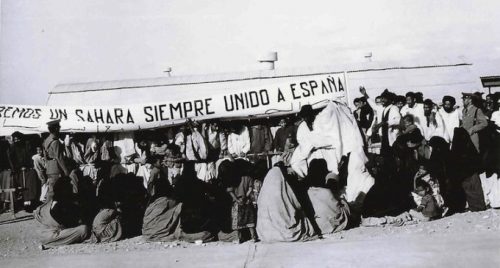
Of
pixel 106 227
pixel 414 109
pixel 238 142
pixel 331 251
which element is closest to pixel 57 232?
pixel 106 227

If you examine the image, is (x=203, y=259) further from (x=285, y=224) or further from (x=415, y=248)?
(x=415, y=248)

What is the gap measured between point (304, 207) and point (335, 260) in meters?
1.59

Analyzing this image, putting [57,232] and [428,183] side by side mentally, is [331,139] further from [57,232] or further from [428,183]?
[57,232]

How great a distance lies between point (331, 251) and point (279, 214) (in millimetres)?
941

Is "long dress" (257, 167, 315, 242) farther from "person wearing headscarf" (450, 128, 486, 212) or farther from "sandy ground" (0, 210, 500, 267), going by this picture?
"person wearing headscarf" (450, 128, 486, 212)

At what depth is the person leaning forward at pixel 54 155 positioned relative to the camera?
7.91m

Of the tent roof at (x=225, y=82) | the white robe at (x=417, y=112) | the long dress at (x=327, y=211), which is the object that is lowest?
the long dress at (x=327, y=211)

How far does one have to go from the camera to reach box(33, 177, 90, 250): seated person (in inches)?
267

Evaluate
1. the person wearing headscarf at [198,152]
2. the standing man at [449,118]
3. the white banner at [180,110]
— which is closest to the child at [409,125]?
the standing man at [449,118]

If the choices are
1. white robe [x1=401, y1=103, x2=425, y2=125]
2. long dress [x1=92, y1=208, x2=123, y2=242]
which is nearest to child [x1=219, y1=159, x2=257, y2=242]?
long dress [x1=92, y1=208, x2=123, y2=242]

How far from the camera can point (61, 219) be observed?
268 inches

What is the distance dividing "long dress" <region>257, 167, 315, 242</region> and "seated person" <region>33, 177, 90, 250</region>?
241cm

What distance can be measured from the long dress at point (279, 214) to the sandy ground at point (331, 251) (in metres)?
0.15

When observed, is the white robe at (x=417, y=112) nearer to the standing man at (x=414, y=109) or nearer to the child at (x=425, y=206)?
the standing man at (x=414, y=109)
